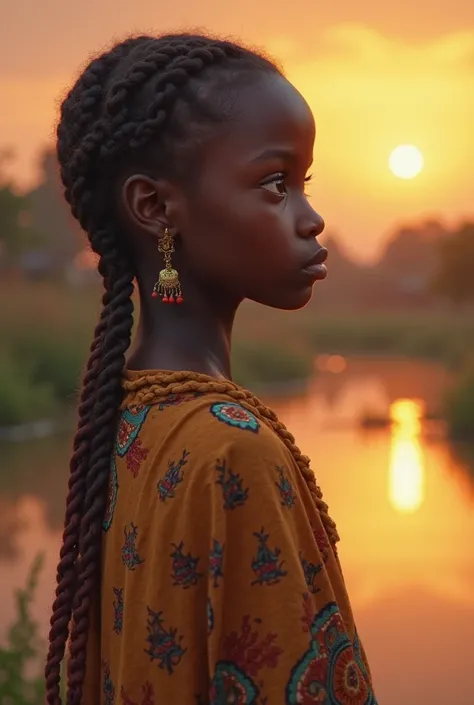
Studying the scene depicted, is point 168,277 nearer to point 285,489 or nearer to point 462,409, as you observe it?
point 285,489

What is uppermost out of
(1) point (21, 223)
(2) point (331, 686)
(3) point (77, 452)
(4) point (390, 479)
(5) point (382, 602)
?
(1) point (21, 223)

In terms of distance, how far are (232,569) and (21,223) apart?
18.8 metres

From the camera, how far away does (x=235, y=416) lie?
3.71 feet

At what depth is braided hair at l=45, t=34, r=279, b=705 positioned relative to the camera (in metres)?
1.23

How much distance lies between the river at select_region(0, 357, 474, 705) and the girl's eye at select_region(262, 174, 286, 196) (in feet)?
8.92

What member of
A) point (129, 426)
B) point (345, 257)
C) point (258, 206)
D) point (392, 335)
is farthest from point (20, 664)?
point (345, 257)

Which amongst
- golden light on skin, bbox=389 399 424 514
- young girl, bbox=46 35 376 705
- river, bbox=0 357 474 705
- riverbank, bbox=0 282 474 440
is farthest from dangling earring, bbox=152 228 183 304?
golden light on skin, bbox=389 399 424 514

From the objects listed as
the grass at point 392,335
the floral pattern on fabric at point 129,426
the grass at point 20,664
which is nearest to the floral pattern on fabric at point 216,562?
the floral pattern on fabric at point 129,426

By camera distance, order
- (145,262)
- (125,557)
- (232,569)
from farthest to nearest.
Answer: (145,262) → (125,557) → (232,569)

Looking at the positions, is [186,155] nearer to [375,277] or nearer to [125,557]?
[125,557]

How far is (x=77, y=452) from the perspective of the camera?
1.33 meters

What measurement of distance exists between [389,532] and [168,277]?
577 centimetres

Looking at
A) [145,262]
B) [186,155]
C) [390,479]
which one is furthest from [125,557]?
[390,479]

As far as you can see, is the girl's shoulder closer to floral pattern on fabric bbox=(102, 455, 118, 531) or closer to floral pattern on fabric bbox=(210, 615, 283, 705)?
floral pattern on fabric bbox=(102, 455, 118, 531)
